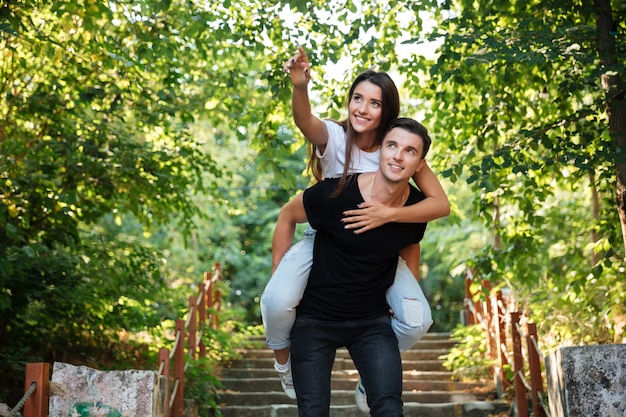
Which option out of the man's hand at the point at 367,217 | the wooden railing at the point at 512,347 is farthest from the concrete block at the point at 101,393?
the wooden railing at the point at 512,347

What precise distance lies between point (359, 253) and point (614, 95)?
10.5 feet

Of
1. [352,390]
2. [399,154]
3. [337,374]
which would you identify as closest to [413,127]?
[399,154]

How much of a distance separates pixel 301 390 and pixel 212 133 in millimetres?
16206

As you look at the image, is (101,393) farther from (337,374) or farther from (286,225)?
(337,374)

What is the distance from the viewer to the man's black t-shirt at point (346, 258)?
11.3 feet

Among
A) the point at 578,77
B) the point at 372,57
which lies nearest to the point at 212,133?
the point at 372,57

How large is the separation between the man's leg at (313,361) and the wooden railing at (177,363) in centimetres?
133

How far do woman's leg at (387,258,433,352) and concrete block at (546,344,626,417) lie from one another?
774mm

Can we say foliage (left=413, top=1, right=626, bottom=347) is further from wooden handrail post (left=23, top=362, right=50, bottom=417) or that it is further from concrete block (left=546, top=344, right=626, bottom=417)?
wooden handrail post (left=23, top=362, right=50, bottom=417)

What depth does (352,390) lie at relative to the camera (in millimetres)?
9328

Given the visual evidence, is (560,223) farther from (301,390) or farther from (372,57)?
(301,390)

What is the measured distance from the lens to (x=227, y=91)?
29.2 ft

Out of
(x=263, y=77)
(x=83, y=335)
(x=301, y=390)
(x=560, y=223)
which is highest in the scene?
(x=263, y=77)

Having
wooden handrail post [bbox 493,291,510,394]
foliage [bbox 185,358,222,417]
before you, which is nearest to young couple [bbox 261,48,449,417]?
foliage [bbox 185,358,222,417]
